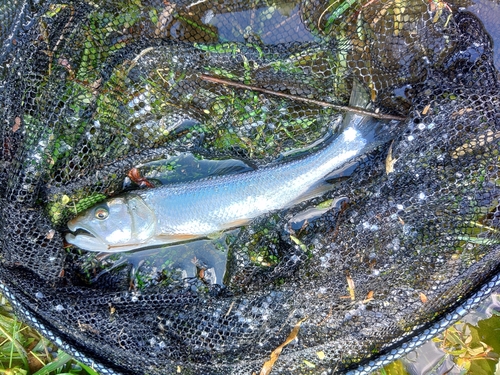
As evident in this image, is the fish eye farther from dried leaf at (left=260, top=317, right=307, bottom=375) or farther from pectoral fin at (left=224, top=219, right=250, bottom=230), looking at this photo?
dried leaf at (left=260, top=317, right=307, bottom=375)

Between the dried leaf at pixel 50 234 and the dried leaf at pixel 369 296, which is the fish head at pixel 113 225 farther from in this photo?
the dried leaf at pixel 369 296

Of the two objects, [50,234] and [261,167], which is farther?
[261,167]

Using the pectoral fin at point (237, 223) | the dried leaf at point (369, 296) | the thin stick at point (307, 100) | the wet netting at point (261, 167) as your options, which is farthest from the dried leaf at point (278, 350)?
the thin stick at point (307, 100)

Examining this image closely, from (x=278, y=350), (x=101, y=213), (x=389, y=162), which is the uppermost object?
(x=101, y=213)

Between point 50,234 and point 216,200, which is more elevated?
point 50,234

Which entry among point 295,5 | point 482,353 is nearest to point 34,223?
Answer: point 295,5

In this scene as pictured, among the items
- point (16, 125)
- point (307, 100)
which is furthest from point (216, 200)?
point (16, 125)

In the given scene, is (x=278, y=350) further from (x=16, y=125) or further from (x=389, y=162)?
(x=16, y=125)
